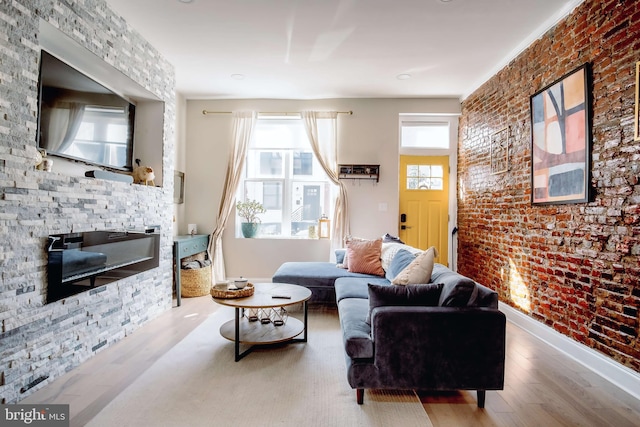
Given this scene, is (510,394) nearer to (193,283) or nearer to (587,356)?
(587,356)

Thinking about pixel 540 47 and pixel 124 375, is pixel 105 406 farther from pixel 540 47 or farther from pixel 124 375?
pixel 540 47

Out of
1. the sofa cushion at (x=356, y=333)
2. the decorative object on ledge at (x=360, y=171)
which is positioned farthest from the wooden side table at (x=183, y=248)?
the sofa cushion at (x=356, y=333)

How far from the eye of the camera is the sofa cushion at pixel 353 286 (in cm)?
298

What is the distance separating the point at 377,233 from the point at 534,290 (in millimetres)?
2257

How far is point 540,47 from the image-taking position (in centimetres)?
314

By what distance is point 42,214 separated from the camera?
2.18 metres

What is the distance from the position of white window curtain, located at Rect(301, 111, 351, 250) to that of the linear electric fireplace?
2.52 metres

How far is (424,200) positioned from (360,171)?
1.11 metres

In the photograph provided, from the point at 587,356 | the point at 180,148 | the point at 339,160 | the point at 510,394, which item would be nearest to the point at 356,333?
the point at 510,394

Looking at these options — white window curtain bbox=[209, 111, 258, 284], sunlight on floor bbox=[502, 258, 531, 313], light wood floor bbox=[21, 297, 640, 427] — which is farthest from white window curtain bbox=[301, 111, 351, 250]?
light wood floor bbox=[21, 297, 640, 427]

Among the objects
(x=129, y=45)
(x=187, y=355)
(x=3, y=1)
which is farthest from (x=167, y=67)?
(x=187, y=355)

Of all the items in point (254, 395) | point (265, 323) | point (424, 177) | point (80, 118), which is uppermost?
point (80, 118)

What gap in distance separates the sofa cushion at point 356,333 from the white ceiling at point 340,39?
2.47 m

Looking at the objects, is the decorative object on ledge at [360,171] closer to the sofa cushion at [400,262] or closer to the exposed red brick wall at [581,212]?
the exposed red brick wall at [581,212]
